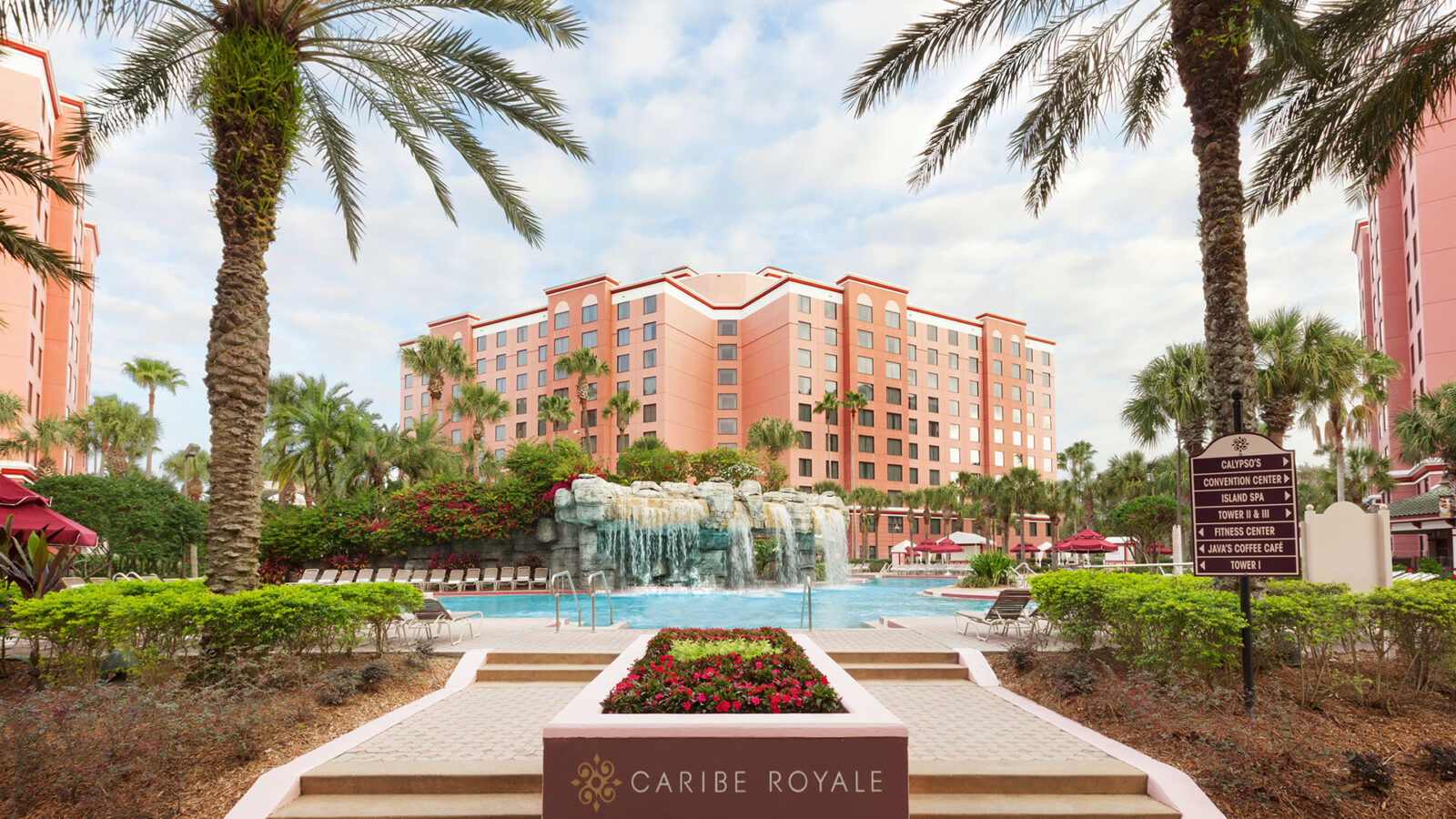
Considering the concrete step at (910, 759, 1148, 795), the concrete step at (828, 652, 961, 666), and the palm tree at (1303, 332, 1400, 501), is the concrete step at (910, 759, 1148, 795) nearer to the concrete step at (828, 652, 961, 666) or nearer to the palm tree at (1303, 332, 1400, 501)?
the concrete step at (828, 652, 961, 666)

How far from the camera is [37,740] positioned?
5566 mm

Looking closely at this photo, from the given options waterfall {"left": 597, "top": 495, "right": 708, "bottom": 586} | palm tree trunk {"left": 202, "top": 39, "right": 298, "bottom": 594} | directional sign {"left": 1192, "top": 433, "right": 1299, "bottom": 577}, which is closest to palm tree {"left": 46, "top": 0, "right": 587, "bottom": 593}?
palm tree trunk {"left": 202, "top": 39, "right": 298, "bottom": 594}

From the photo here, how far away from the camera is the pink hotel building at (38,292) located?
31.7 meters

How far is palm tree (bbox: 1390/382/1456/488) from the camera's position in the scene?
83.3 ft

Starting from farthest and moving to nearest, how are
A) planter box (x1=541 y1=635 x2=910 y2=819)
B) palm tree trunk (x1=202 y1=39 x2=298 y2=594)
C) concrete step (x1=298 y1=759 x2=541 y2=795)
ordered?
palm tree trunk (x1=202 y1=39 x2=298 y2=594), concrete step (x1=298 y1=759 x2=541 y2=795), planter box (x1=541 y1=635 x2=910 y2=819)

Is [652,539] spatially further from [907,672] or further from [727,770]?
[727,770]

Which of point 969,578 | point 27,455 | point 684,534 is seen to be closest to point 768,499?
point 684,534

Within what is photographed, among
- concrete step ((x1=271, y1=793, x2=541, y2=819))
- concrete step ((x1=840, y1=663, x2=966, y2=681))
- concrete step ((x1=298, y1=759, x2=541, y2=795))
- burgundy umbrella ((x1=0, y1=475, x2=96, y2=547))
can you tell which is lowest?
concrete step ((x1=840, y1=663, x2=966, y2=681))

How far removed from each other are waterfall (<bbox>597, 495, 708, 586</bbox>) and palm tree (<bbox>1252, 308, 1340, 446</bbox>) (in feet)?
57.2

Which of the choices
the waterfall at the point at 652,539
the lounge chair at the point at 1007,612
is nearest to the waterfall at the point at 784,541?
the waterfall at the point at 652,539

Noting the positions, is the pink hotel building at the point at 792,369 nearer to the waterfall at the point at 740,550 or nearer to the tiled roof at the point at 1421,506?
the waterfall at the point at 740,550

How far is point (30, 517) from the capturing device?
36.3 feet

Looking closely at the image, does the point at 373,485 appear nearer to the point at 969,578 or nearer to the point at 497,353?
the point at 969,578

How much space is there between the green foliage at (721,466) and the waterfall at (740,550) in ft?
19.6
